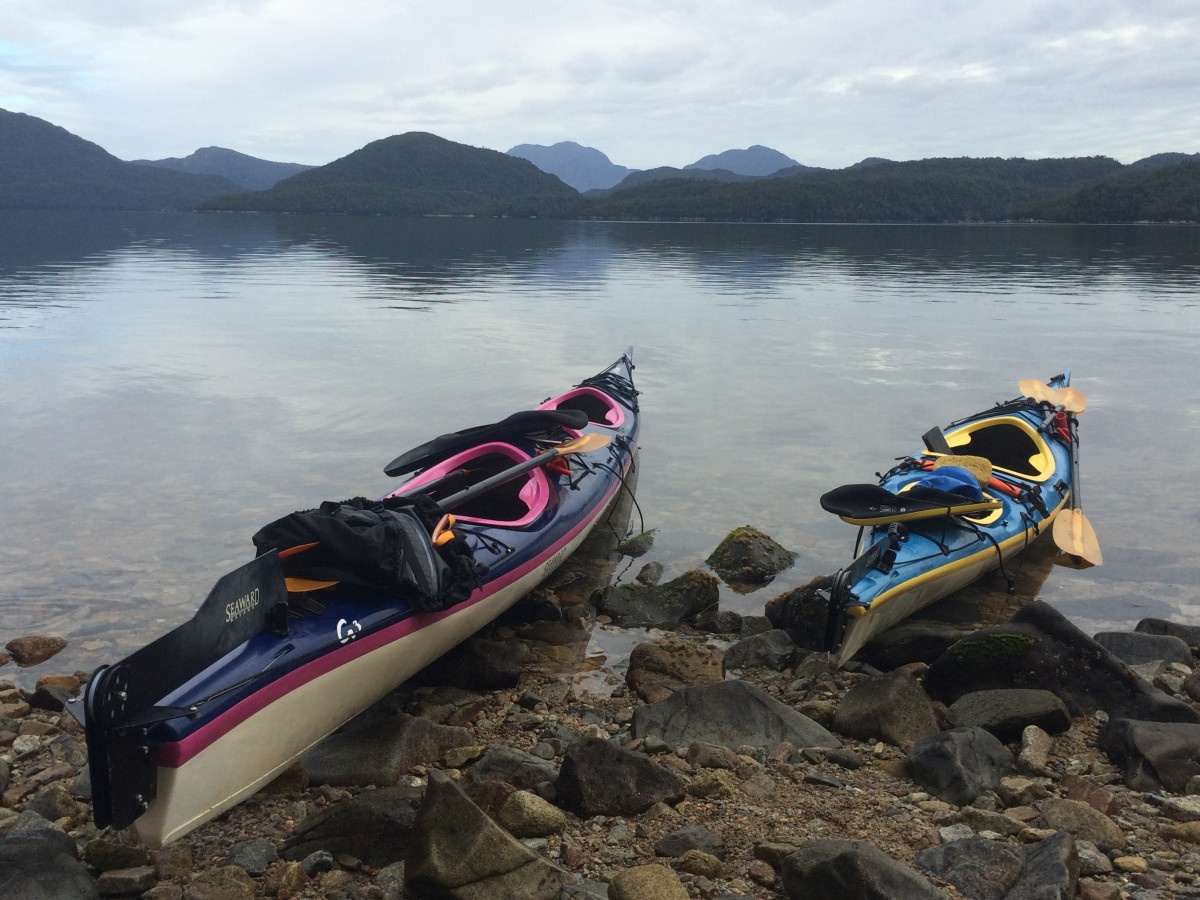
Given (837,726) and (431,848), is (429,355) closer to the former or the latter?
(837,726)

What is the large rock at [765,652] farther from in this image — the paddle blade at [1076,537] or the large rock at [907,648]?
the paddle blade at [1076,537]

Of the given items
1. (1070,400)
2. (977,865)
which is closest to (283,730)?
(977,865)

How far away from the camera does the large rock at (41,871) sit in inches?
161

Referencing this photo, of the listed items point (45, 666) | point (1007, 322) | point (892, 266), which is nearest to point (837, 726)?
point (45, 666)

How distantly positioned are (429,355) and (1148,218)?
12470 cm

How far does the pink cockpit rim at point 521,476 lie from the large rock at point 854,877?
15.4 ft

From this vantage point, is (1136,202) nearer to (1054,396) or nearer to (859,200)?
(859,200)

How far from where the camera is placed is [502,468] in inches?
380

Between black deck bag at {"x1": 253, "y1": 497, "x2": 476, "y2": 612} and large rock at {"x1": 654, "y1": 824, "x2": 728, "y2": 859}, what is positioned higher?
black deck bag at {"x1": 253, "y1": 497, "x2": 476, "y2": 612}

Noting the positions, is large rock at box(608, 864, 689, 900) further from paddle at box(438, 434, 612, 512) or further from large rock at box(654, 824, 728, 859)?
paddle at box(438, 434, 612, 512)

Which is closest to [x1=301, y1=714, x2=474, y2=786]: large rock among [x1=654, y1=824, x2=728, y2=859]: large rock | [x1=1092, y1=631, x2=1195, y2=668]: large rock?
[x1=654, y1=824, x2=728, y2=859]: large rock

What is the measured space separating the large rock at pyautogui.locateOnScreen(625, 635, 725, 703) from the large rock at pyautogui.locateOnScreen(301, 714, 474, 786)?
4.79ft

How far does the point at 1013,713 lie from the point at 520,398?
475 inches

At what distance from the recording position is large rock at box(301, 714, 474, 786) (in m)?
5.54
